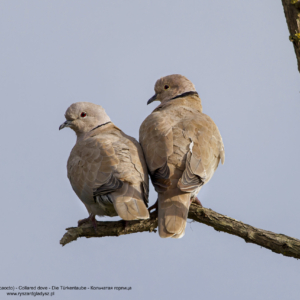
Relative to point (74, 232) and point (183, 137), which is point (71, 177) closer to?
point (74, 232)

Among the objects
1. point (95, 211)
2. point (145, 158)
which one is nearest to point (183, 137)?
point (145, 158)

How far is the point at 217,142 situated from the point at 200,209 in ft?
3.04

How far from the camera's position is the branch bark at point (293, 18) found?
4.97 m

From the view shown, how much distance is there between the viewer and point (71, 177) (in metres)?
5.66

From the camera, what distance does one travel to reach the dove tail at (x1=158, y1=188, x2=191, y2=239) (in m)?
4.98

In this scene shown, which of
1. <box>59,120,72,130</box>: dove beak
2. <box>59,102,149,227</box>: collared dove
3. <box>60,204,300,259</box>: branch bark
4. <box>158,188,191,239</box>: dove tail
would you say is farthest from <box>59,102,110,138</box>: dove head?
<box>158,188,191,239</box>: dove tail

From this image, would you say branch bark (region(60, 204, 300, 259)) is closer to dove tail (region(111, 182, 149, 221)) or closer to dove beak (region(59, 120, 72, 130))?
dove tail (region(111, 182, 149, 221))

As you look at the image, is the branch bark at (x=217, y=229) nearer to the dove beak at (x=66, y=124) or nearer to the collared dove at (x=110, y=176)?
the collared dove at (x=110, y=176)

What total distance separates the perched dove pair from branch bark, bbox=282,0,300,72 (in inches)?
59.9

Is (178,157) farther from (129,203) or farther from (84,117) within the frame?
(84,117)

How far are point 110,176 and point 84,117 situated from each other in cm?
191

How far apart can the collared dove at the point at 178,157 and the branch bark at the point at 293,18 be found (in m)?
1.49

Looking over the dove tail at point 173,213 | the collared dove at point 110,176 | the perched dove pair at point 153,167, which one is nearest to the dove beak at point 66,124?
the perched dove pair at point 153,167

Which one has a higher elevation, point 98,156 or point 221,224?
point 98,156
